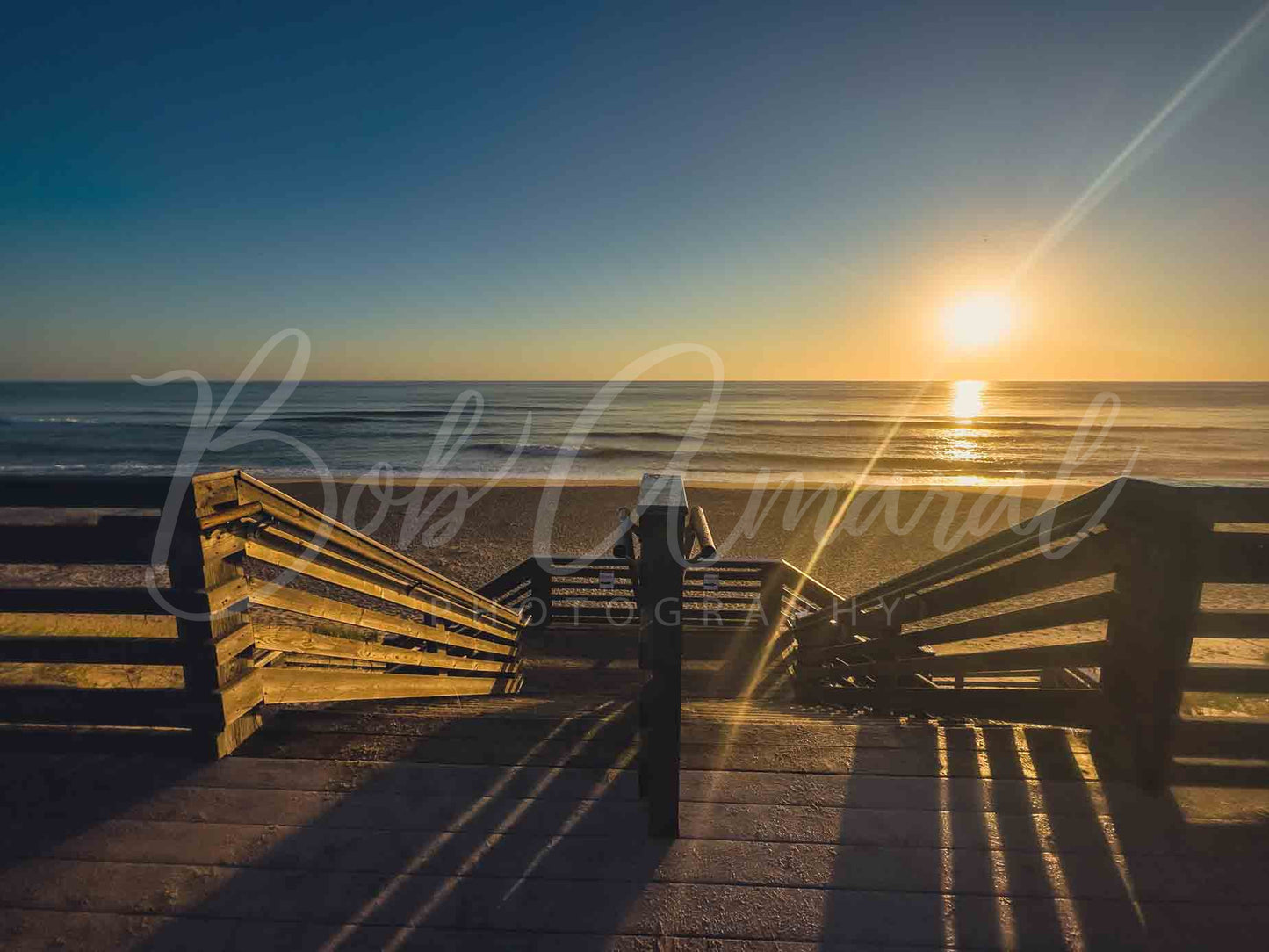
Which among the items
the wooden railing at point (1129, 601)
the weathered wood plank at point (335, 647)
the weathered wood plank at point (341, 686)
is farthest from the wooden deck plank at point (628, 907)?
the weathered wood plank at point (335, 647)

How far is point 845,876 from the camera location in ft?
7.33

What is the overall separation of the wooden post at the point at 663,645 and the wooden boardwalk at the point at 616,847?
20 centimetres

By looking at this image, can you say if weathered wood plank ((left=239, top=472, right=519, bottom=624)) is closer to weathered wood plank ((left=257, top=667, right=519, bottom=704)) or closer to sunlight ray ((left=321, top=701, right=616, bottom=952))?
weathered wood plank ((left=257, top=667, right=519, bottom=704))

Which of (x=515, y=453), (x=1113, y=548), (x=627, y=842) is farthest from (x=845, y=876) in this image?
(x=515, y=453)

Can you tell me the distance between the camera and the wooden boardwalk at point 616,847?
203cm

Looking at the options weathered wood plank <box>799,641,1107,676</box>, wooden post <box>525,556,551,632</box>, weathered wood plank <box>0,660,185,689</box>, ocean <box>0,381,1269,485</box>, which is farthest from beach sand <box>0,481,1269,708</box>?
weathered wood plank <box>0,660,185,689</box>

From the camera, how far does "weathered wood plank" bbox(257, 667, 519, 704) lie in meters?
3.17

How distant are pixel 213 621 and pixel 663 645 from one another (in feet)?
7.44

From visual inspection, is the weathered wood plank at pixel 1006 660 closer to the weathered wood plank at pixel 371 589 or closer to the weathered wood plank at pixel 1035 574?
the weathered wood plank at pixel 1035 574

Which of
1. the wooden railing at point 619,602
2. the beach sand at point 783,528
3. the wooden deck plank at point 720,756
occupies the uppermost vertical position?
the wooden deck plank at point 720,756

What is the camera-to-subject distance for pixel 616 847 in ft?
7.75

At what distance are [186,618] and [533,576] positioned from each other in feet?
20.3

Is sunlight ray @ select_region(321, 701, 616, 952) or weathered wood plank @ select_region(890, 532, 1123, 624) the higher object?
weathered wood plank @ select_region(890, 532, 1123, 624)

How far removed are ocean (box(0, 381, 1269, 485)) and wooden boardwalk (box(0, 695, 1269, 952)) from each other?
2188cm
